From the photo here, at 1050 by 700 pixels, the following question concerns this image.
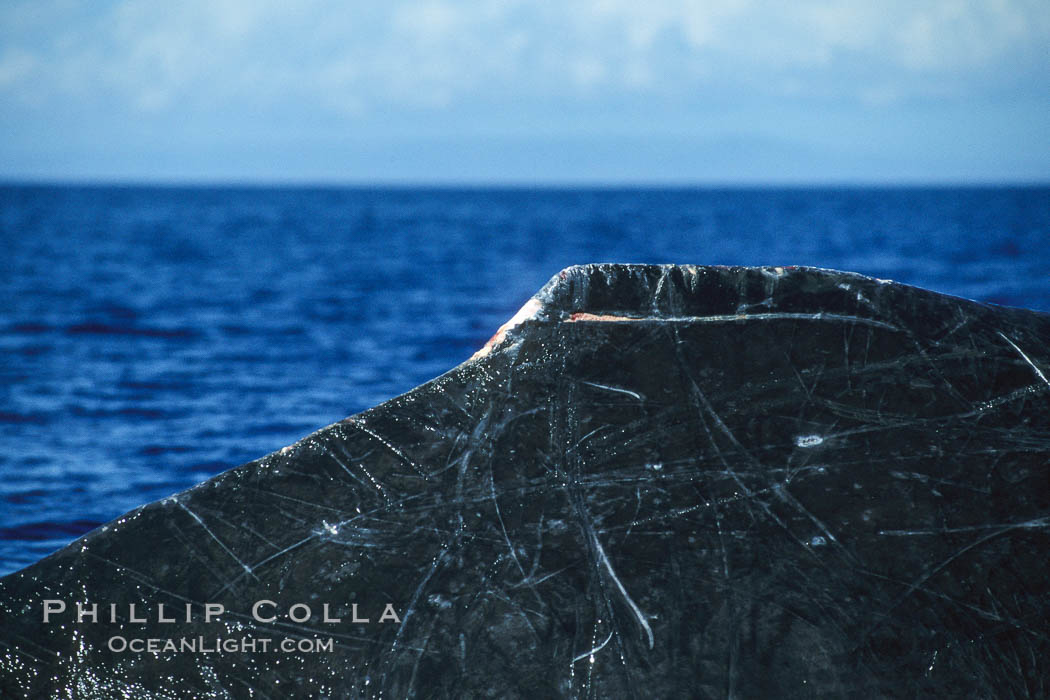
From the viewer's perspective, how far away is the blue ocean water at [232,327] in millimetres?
8906

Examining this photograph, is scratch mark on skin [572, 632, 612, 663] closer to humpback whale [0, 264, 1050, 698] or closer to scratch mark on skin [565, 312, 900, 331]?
humpback whale [0, 264, 1050, 698]

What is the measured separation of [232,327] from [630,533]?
1786cm

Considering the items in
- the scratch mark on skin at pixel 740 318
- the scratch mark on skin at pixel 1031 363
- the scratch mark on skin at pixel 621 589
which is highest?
the scratch mark on skin at pixel 740 318

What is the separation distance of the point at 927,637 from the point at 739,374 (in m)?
0.92

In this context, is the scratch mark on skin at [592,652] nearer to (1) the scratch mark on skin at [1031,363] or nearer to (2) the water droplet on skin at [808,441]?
(2) the water droplet on skin at [808,441]

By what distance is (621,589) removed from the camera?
2.96m

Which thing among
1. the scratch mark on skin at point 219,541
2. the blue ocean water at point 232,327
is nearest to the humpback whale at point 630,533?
the scratch mark on skin at point 219,541

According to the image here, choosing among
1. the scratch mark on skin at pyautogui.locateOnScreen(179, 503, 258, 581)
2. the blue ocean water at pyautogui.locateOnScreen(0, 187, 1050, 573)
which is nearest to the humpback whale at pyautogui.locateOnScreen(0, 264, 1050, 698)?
the scratch mark on skin at pyautogui.locateOnScreen(179, 503, 258, 581)

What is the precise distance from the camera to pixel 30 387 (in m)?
12.5

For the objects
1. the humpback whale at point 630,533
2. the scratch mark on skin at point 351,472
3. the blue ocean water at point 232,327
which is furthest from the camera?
the blue ocean water at point 232,327

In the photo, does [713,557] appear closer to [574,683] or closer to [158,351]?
[574,683]

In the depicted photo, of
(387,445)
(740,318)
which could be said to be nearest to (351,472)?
(387,445)

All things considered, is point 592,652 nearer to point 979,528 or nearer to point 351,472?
point 351,472

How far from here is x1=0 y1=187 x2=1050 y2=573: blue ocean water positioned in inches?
351
